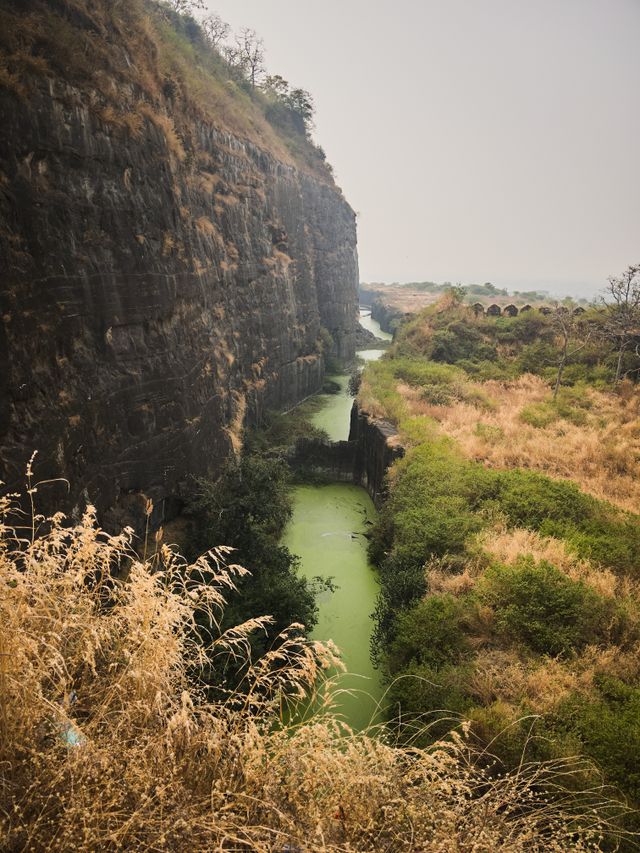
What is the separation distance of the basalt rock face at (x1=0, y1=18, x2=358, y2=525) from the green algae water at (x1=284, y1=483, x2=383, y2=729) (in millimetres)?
3773

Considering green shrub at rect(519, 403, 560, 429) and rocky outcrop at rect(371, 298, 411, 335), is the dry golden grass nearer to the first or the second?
green shrub at rect(519, 403, 560, 429)

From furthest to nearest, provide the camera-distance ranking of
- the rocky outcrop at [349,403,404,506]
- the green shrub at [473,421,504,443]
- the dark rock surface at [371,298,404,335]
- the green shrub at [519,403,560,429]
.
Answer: the dark rock surface at [371,298,404,335]
the green shrub at [519,403,560,429]
the rocky outcrop at [349,403,404,506]
the green shrub at [473,421,504,443]

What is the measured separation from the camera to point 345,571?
1354 centimetres

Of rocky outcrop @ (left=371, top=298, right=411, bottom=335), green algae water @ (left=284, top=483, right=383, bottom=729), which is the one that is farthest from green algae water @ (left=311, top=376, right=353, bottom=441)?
rocky outcrop @ (left=371, top=298, right=411, bottom=335)

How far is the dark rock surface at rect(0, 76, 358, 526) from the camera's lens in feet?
26.4

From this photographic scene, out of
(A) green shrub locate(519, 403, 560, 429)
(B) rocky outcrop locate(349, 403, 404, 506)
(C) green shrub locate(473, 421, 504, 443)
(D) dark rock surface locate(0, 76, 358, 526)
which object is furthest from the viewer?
(A) green shrub locate(519, 403, 560, 429)

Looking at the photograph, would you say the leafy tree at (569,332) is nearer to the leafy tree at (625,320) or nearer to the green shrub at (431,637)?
the leafy tree at (625,320)

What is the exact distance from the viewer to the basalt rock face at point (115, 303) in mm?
8062

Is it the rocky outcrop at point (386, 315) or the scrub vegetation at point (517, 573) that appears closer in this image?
the scrub vegetation at point (517, 573)

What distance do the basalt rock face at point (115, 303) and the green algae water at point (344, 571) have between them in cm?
377

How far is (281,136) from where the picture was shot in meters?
34.2

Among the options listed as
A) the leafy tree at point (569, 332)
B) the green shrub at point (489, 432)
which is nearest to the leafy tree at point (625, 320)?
the leafy tree at point (569, 332)

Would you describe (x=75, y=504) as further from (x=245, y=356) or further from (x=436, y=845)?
(x=245, y=356)

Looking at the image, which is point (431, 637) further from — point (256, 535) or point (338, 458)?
point (338, 458)
